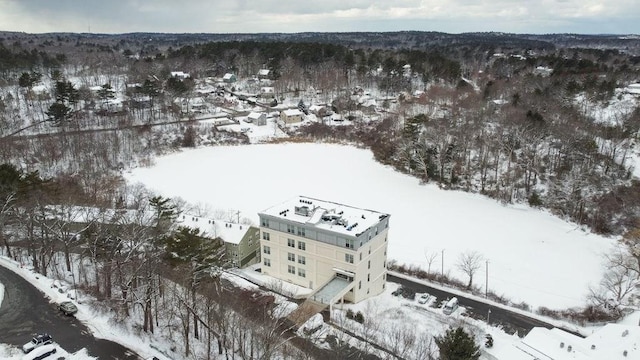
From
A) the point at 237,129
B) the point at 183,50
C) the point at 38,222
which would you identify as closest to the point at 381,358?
the point at 38,222

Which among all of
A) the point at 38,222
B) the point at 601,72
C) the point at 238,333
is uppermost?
the point at 601,72

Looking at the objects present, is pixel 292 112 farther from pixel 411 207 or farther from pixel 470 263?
pixel 470 263

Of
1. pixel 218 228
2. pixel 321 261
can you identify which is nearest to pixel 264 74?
pixel 218 228

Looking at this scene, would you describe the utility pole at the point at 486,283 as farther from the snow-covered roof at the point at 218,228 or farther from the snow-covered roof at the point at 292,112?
the snow-covered roof at the point at 292,112

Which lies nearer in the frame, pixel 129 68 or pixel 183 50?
pixel 129 68

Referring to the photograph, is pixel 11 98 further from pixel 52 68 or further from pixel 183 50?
pixel 183 50

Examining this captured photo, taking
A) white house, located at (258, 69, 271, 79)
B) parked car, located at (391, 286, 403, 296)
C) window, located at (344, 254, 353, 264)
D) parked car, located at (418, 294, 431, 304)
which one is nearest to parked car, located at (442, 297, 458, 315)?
parked car, located at (418, 294, 431, 304)
